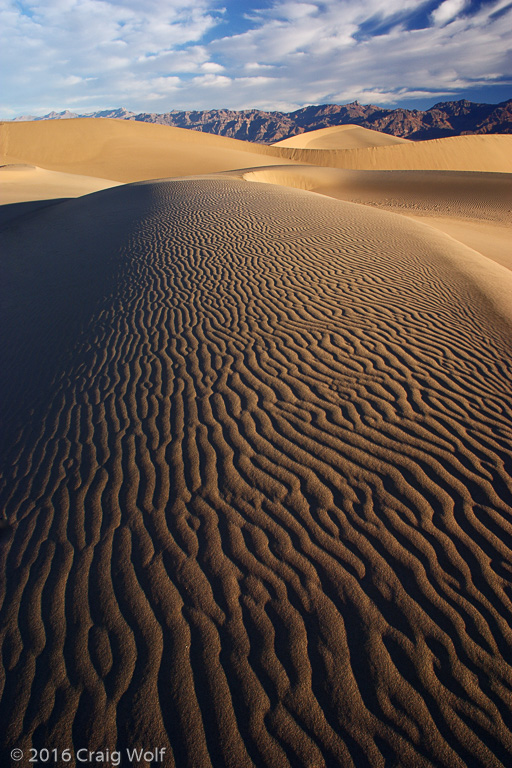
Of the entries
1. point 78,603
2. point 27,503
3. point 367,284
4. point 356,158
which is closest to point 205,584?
point 78,603

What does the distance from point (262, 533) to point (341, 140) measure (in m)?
98.1

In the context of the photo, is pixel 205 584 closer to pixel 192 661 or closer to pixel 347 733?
pixel 192 661

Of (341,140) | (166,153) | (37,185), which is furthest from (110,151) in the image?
(341,140)

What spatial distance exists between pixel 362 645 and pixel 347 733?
1.55 feet

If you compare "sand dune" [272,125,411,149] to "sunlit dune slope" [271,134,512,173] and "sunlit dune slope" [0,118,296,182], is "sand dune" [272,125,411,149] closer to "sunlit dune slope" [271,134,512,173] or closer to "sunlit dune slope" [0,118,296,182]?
"sunlit dune slope" [271,134,512,173]

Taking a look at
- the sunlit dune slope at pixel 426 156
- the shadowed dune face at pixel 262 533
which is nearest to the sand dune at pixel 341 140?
the sunlit dune slope at pixel 426 156

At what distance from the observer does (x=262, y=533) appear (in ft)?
11.1

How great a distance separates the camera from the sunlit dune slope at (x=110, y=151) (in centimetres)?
3803

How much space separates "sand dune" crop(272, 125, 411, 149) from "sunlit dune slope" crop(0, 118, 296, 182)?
37.9 meters

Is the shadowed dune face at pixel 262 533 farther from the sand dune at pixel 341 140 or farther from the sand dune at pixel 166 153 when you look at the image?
the sand dune at pixel 341 140

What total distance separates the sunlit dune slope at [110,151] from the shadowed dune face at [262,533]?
3530 cm

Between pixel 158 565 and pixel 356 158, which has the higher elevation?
pixel 356 158

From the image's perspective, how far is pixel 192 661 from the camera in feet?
8.79

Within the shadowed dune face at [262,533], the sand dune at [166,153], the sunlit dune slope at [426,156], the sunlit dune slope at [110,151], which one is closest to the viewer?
the shadowed dune face at [262,533]
